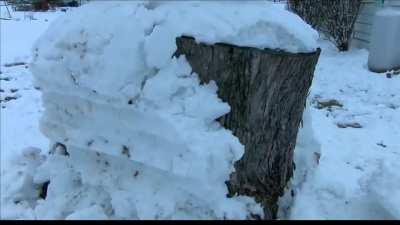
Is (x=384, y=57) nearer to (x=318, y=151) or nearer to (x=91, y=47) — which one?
(x=318, y=151)

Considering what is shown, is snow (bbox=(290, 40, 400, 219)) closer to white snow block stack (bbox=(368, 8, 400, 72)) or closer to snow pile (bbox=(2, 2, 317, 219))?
white snow block stack (bbox=(368, 8, 400, 72))

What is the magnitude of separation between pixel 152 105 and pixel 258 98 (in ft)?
1.81

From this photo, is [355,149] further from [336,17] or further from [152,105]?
[336,17]

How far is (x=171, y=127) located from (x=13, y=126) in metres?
2.64

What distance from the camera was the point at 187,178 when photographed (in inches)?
95.3

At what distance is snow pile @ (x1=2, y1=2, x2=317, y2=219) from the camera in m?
2.44

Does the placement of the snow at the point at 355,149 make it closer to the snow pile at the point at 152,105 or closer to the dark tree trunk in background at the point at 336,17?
the snow pile at the point at 152,105

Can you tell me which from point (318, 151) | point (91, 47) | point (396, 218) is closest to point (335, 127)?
point (318, 151)

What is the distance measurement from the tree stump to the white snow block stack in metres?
5.02

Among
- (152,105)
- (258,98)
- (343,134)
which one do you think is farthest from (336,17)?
(152,105)

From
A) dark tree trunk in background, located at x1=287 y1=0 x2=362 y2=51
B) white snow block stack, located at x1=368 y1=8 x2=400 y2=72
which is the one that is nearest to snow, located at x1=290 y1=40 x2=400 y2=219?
white snow block stack, located at x1=368 y1=8 x2=400 y2=72

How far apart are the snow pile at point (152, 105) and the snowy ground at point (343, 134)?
0.67 metres

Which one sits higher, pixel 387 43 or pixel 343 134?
pixel 387 43

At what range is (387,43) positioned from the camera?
284 inches
